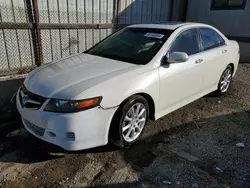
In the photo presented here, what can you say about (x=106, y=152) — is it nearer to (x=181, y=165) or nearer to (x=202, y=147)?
(x=181, y=165)

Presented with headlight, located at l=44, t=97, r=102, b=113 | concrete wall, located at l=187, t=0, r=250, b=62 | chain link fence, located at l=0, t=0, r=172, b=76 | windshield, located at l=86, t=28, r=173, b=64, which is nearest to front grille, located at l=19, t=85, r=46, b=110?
headlight, located at l=44, t=97, r=102, b=113

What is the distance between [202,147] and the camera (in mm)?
3283

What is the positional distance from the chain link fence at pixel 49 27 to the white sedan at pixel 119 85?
173 cm

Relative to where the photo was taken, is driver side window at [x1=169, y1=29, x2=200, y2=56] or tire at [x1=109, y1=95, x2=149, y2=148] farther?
driver side window at [x1=169, y1=29, x2=200, y2=56]

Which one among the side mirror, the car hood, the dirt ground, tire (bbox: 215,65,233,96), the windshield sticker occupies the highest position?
the windshield sticker

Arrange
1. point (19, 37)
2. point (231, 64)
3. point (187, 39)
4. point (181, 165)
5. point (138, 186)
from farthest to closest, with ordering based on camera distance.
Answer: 1. point (231, 64)
2. point (19, 37)
3. point (187, 39)
4. point (181, 165)
5. point (138, 186)

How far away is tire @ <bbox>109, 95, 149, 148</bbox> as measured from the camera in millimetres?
2908

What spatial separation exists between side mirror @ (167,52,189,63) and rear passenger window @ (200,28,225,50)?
112 centimetres

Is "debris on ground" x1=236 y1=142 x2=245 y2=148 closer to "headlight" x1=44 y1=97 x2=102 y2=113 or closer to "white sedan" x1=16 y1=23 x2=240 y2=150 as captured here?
"white sedan" x1=16 y1=23 x2=240 y2=150

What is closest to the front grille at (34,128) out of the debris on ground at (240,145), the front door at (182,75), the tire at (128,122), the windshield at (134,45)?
the tire at (128,122)

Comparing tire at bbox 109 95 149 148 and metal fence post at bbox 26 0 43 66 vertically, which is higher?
metal fence post at bbox 26 0 43 66

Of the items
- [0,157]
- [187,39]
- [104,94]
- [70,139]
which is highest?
[187,39]

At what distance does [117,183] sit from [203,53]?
2.73m

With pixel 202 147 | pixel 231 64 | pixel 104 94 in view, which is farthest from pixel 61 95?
pixel 231 64
